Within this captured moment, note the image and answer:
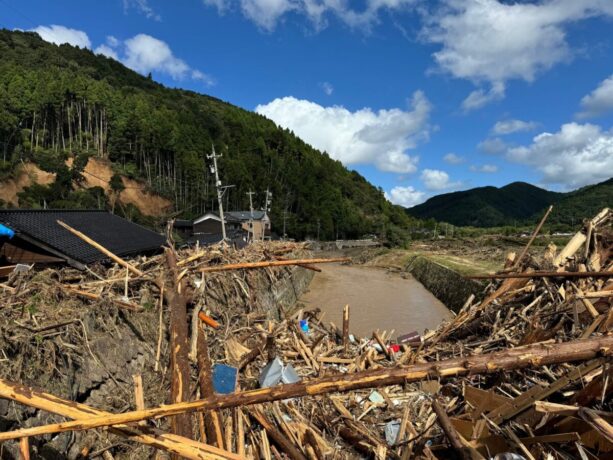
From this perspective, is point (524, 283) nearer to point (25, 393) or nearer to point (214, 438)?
point (214, 438)

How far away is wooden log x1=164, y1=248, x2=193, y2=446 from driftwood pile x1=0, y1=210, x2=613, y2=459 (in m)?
0.02

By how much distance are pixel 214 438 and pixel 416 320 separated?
1544 cm

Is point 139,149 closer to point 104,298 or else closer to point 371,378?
point 104,298

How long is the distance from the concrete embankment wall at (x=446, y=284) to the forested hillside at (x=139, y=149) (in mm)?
31119

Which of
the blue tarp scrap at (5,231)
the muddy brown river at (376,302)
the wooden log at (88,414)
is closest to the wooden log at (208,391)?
the wooden log at (88,414)

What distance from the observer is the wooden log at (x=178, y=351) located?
4.24m

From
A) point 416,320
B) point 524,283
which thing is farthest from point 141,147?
point 524,283

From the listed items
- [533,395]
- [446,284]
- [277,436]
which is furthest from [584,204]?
[277,436]

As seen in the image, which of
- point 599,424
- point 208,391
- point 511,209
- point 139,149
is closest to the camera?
point 599,424

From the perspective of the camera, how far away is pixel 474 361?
284 cm

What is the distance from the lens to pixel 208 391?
532cm

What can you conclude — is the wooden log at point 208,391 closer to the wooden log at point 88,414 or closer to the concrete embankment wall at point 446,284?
the wooden log at point 88,414

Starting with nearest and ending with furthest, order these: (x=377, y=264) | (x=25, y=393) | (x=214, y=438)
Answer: (x=25, y=393) → (x=214, y=438) → (x=377, y=264)

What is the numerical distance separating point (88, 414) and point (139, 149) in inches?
2616
